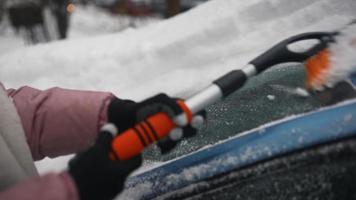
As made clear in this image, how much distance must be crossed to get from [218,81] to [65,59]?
2.26 metres

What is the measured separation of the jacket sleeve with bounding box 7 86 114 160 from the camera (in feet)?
4.75

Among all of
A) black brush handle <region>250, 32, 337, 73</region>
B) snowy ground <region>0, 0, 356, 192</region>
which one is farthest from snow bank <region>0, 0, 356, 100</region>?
black brush handle <region>250, 32, 337, 73</region>

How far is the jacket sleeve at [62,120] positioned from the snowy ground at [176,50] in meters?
0.53

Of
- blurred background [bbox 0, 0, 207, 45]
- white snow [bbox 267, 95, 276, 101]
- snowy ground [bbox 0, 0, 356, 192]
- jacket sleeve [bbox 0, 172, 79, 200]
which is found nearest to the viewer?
jacket sleeve [bbox 0, 172, 79, 200]

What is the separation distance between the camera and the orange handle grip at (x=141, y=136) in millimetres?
1097

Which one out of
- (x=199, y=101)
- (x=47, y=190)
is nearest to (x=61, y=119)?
(x=47, y=190)

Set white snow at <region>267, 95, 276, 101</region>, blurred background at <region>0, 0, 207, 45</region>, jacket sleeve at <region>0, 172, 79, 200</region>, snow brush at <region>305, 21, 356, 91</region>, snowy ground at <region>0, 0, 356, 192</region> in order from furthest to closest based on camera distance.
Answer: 1. blurred background at <region>0, 0, 207, 45</region>
2. snowy ground at <region>0, 0, 356, 192</region>
3. white snow at <region>267, 95, 276, 101</region>
4. snow brush at <region>305, 21, 356, 91</region>
5. jacket sleeve at <region>0, 172, 79, 200</region>

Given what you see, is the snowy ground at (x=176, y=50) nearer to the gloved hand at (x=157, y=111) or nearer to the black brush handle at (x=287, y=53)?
the black brush handle at (x=287, y=53)

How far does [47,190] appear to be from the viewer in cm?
105

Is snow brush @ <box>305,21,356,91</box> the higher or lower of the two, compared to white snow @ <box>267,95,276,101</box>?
higher

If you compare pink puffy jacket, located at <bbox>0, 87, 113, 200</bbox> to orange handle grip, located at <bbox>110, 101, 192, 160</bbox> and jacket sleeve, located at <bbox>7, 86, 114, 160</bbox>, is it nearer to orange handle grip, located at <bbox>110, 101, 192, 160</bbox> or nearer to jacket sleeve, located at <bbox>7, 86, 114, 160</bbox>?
jacket sleeve, located at <bbox>7, 86, 114, 160</bbox>

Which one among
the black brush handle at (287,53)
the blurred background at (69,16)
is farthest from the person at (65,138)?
the blurred background at (69,16)

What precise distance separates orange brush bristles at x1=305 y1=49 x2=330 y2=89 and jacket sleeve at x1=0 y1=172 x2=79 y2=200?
801 millimetres

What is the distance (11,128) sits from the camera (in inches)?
50.6
